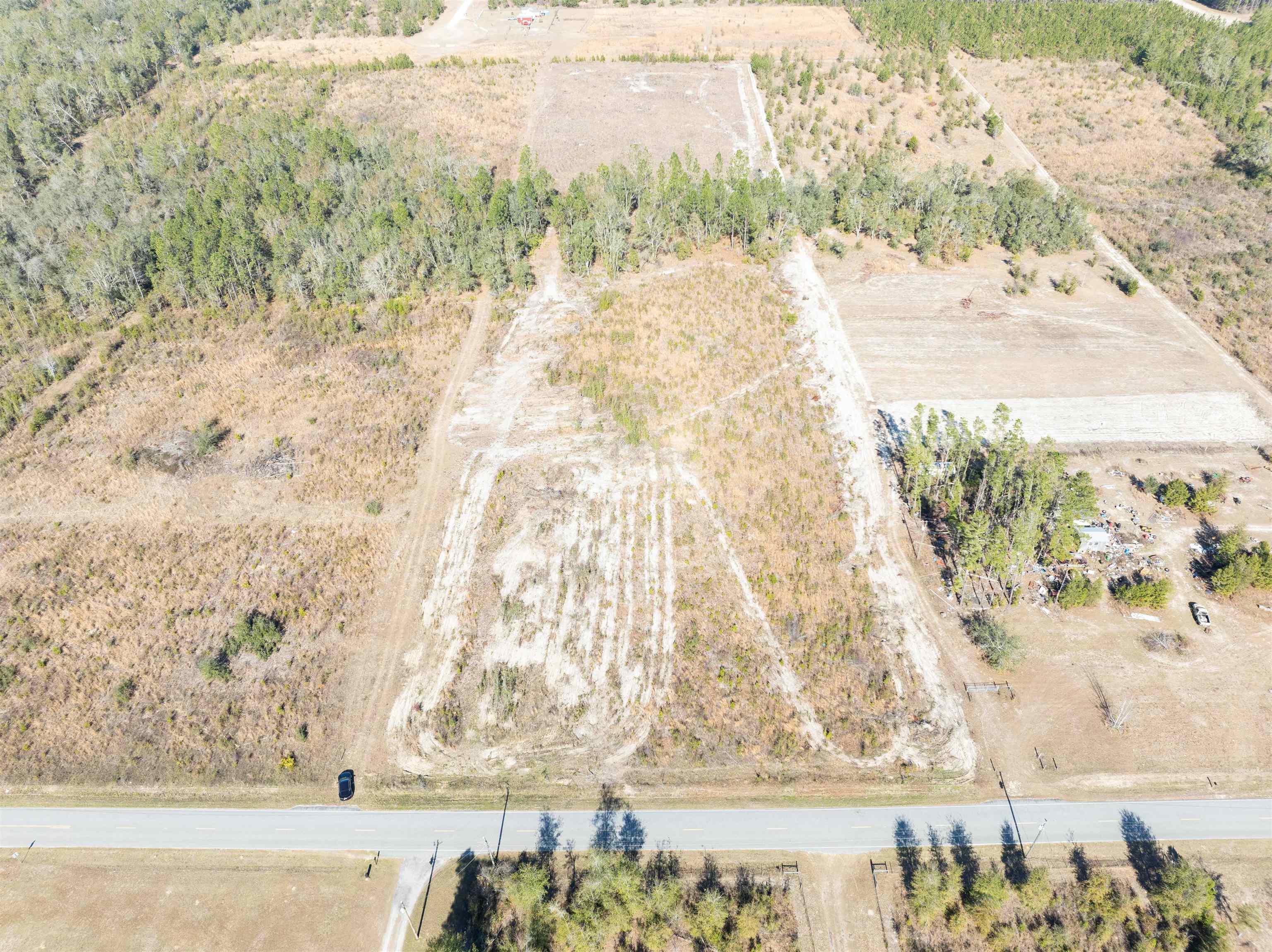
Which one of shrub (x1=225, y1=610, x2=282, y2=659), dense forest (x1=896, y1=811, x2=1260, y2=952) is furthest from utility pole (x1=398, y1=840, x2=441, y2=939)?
dense forest (x1=896, y1=811, x2=1260, y2=952)

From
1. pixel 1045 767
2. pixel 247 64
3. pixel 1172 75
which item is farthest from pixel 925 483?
pixel 247 64

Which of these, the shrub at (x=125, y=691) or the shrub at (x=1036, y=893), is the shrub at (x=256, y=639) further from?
the shrub at (x=1036, y=893)

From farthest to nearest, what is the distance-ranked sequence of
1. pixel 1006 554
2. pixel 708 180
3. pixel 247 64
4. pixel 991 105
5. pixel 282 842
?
1. pixel 247 64
2. pixel 991 105
3. pixel 708 180
4. pixel 1006 554
5. pixel 282 842

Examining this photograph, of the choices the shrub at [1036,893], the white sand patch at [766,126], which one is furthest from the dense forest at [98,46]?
the shrub at [1036,893]

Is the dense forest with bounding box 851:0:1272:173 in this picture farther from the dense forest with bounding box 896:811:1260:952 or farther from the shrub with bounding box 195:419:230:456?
the shrub with bounding box 195:419:230:456

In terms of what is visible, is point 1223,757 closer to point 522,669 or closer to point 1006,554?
point 1006,554
